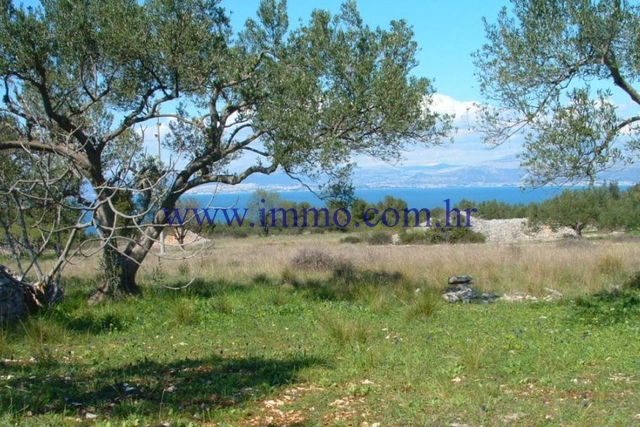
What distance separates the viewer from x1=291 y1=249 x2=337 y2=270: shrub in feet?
58.8

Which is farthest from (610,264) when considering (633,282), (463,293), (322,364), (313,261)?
(322,364)

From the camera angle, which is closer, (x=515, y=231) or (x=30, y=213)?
(x=30, y=213)

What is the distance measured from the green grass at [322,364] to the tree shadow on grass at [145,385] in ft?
0.06

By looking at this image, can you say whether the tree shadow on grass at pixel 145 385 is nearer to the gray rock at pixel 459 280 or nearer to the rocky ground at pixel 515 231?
the gray rock at pixel 459 280

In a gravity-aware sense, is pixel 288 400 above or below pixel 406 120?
below

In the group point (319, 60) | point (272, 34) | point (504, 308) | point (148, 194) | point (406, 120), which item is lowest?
point (504, 308)

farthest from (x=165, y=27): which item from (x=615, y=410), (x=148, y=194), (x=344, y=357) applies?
(x=615, y=410)

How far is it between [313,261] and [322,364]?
11.6 metres

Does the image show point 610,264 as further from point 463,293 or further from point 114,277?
point 114,277

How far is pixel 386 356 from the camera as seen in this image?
7.02 m

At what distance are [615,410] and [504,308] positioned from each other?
6471mm

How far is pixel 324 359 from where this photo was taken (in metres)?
7.07

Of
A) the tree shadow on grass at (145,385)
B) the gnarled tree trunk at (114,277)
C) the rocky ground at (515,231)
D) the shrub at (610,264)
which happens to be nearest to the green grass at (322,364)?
the tree shadow on grass at (145,385)

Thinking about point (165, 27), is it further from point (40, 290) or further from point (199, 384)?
point (199, 384)
